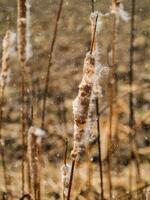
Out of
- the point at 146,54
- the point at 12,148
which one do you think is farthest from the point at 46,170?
the point at 146,54

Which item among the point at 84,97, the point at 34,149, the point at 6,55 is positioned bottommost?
the point at 34,149

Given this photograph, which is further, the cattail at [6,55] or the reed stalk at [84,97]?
the cattail at [6,55]

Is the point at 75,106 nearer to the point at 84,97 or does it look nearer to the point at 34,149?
the point at 84,97

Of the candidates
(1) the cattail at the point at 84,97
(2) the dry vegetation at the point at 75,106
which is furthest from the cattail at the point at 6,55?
(1) the cattail at the point at 84,97

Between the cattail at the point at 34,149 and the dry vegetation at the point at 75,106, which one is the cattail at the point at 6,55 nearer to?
the dry vegetation at the point at 75,106

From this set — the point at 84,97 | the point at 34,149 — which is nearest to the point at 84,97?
the point at 84,97

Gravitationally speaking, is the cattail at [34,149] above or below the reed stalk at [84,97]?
below

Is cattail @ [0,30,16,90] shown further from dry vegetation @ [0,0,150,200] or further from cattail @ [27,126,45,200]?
cattail @ [27,126,45,200]

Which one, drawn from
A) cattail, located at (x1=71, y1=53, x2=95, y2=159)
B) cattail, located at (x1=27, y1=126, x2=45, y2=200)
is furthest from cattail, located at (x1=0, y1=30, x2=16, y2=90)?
cattail, located at (x1=71, y1=53, x2=95, y2=159)

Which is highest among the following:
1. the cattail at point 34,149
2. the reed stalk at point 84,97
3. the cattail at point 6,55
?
the cattail at point 6,55
